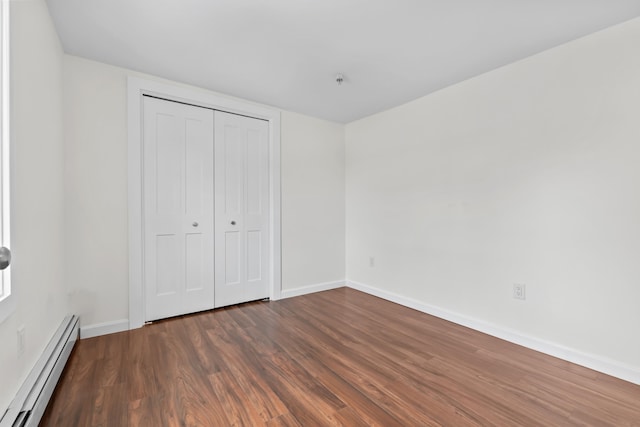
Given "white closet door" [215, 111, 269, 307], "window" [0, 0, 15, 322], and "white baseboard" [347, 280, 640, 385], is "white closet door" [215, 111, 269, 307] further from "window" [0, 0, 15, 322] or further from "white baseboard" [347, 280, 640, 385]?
"window" [0, 0, 15, 322]

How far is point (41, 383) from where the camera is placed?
4.81 ft

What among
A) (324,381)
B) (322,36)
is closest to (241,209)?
(322,36)

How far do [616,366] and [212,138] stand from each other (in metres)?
3.74

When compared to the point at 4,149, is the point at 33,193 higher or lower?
lower

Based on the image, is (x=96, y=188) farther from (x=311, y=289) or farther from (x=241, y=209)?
(x=311, y=289)

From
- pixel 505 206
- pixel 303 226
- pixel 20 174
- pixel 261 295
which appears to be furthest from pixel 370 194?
pixel 20 174

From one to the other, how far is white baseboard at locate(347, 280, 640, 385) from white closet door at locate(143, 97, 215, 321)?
226 centimetres

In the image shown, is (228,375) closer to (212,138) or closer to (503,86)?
(212,138)

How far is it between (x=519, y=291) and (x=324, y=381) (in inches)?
68.8

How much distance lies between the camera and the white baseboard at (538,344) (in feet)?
6.07

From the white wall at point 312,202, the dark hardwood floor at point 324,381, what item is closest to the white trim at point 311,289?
the white wall at point 312,202

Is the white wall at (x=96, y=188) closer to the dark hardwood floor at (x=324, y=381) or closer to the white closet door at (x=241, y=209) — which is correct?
the dark hardwood floor at (x=324, y=381)

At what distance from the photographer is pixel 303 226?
3.71 meters

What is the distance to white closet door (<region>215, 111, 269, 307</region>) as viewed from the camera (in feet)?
10.2
